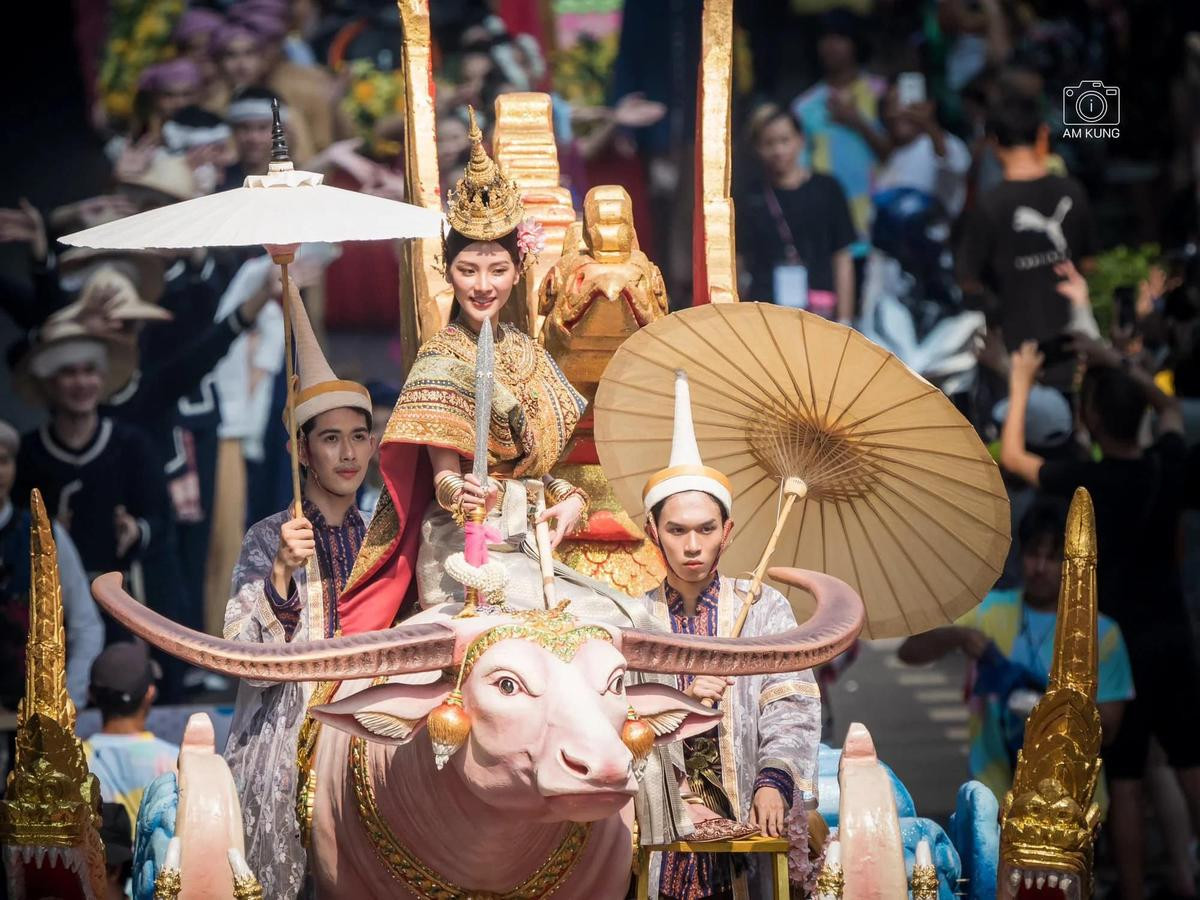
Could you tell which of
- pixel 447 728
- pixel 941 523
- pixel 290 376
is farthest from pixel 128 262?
pixel 447 728

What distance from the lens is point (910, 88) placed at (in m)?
12.4

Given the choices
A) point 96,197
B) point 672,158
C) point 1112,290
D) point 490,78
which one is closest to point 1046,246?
point 1112,290

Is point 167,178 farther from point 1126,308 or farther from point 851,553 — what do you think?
point 851,553

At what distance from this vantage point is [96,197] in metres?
12.2

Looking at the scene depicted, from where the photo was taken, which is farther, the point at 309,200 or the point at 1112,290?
the point at 1112,290

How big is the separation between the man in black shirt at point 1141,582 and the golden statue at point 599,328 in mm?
3355

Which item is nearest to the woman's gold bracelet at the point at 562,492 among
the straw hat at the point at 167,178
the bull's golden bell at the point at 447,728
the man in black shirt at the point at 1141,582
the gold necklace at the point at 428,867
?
the gold necklace at the point at 428,867

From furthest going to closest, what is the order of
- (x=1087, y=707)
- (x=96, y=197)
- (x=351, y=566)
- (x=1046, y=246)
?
1. (x=96, y=197)
2. (x=1046, y=246)
3. (x=351, y=566)
4. (x=1087, y=707)

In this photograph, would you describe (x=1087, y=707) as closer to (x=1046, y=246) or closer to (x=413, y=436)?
(x=413, y=436)

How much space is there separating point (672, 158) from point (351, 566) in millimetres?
6810

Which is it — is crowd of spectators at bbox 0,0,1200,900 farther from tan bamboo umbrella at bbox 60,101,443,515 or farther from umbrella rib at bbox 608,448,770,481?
tan bamboo umbrella at bbox 60,101,443,515

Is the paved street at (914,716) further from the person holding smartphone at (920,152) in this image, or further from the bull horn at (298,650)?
the bull horn at (298,650)

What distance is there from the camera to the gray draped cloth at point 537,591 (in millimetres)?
5340
